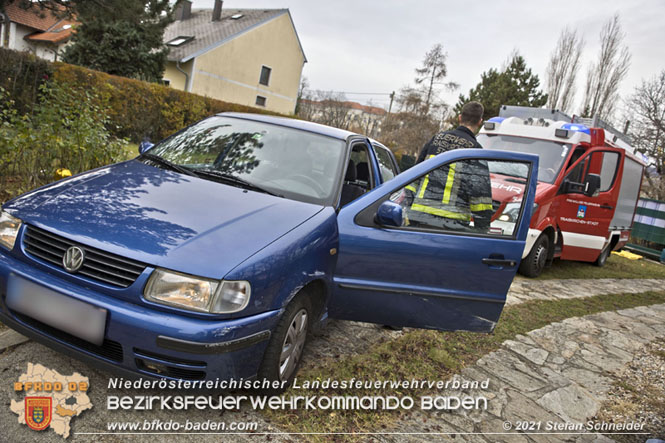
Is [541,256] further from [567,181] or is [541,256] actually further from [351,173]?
[351,173]

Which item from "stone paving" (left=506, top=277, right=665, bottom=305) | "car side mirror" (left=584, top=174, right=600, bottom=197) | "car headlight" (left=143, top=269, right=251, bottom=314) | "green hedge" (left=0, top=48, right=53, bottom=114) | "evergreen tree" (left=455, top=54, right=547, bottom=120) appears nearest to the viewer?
"car headlight" (left=143, top=269, right=251, bottom=314)

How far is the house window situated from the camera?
32.7 meters

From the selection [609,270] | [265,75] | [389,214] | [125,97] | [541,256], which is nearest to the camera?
[389,214]

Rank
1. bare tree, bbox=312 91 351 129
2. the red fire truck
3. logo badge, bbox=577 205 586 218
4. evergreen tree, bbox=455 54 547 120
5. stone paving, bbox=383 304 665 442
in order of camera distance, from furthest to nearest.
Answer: bare tree, bbox=312 91 351 129 → evergreen tree, bbox=455 54 547 120 → logo badge, bbox=577 205 586 218 → the red fire truck → stone paving, bbox=383 304 665 442

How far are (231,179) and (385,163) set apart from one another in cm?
198

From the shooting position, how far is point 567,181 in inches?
279

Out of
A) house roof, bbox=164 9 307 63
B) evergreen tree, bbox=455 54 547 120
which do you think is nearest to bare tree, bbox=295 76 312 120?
house roof, bbox=164 9 307 63

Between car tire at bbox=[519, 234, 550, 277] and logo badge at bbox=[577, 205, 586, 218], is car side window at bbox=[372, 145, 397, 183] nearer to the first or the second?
car tire at bbox=[519, 234, 550, 277]

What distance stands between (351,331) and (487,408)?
1235 millimetres

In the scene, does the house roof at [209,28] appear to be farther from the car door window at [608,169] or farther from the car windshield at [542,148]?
the car door window at [608,169]

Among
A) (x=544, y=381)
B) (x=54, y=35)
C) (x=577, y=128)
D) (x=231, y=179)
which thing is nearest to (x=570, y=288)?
(x=577, y=128)

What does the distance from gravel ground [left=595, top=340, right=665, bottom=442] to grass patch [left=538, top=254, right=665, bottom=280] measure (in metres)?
3.30

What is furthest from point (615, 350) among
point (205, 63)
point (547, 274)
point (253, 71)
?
point (253, 71)

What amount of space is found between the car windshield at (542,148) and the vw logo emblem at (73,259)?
A: 6.15m
